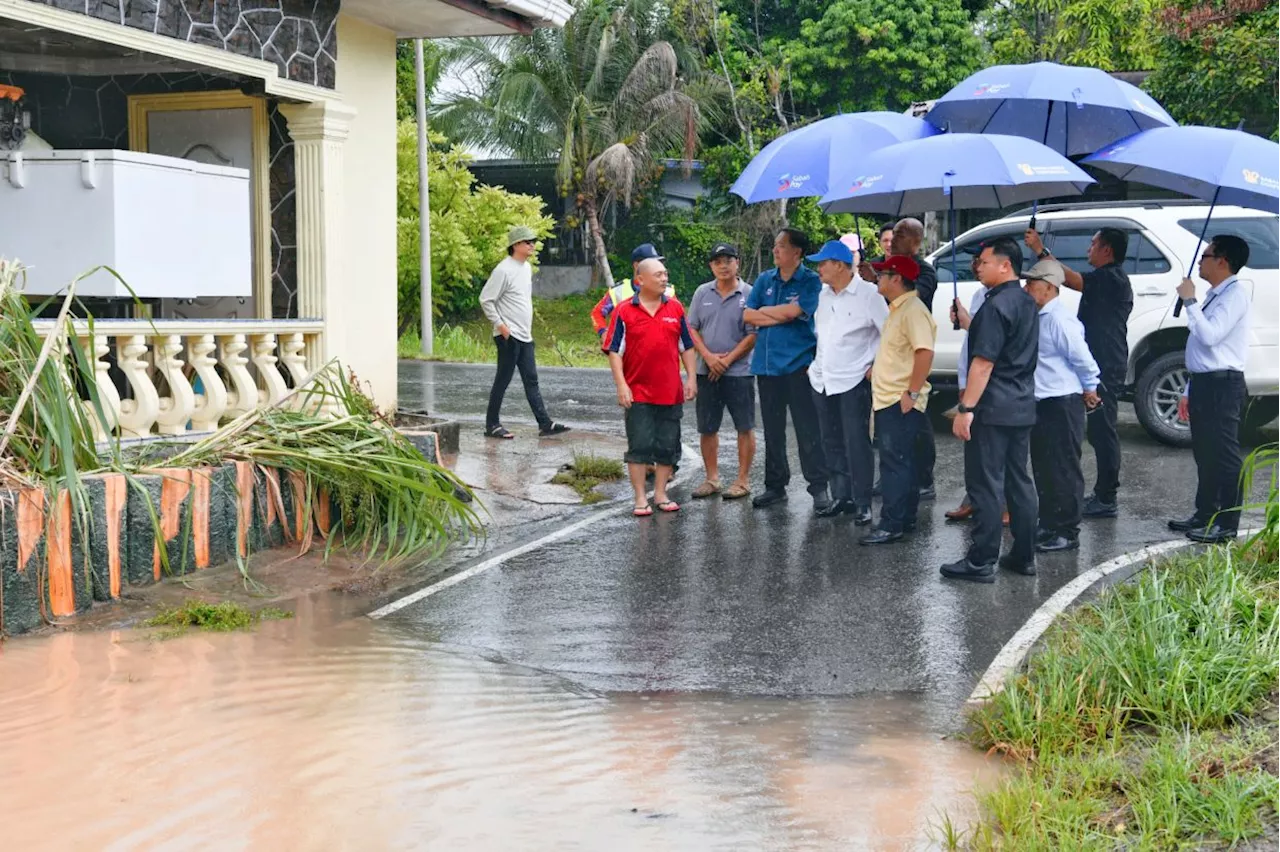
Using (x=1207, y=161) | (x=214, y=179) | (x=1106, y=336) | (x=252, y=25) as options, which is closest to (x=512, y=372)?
(x=214, y=179)

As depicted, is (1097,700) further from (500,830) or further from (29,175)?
(29,175)

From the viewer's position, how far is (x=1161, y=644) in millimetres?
5242

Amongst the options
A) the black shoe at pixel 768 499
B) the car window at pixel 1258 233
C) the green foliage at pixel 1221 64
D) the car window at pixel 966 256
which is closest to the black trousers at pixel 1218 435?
the black shoe at pixel 768 499

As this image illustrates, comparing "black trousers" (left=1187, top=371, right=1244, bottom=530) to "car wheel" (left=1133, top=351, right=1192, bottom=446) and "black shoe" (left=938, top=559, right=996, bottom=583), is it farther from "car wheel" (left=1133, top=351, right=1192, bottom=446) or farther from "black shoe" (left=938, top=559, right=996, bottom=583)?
"car wheel" (left=1133, top=351, right=1192, bottom=446)

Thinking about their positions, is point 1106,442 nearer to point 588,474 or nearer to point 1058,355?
point 1058,355

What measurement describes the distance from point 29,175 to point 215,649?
386 centimetres

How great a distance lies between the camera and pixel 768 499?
9.59m

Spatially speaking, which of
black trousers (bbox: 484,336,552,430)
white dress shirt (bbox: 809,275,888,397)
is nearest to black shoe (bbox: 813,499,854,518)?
white dress shirt (bbox: 809,275,888,397)

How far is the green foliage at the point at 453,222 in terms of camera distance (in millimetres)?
27000

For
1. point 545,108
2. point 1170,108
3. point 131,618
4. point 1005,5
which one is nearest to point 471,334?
point 545,108

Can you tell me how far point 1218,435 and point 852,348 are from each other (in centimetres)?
217

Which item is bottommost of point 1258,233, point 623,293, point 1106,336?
point 1106,336

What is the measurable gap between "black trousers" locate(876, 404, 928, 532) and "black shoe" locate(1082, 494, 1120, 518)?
1.49 metres

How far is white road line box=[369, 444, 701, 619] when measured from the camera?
23.2ft
